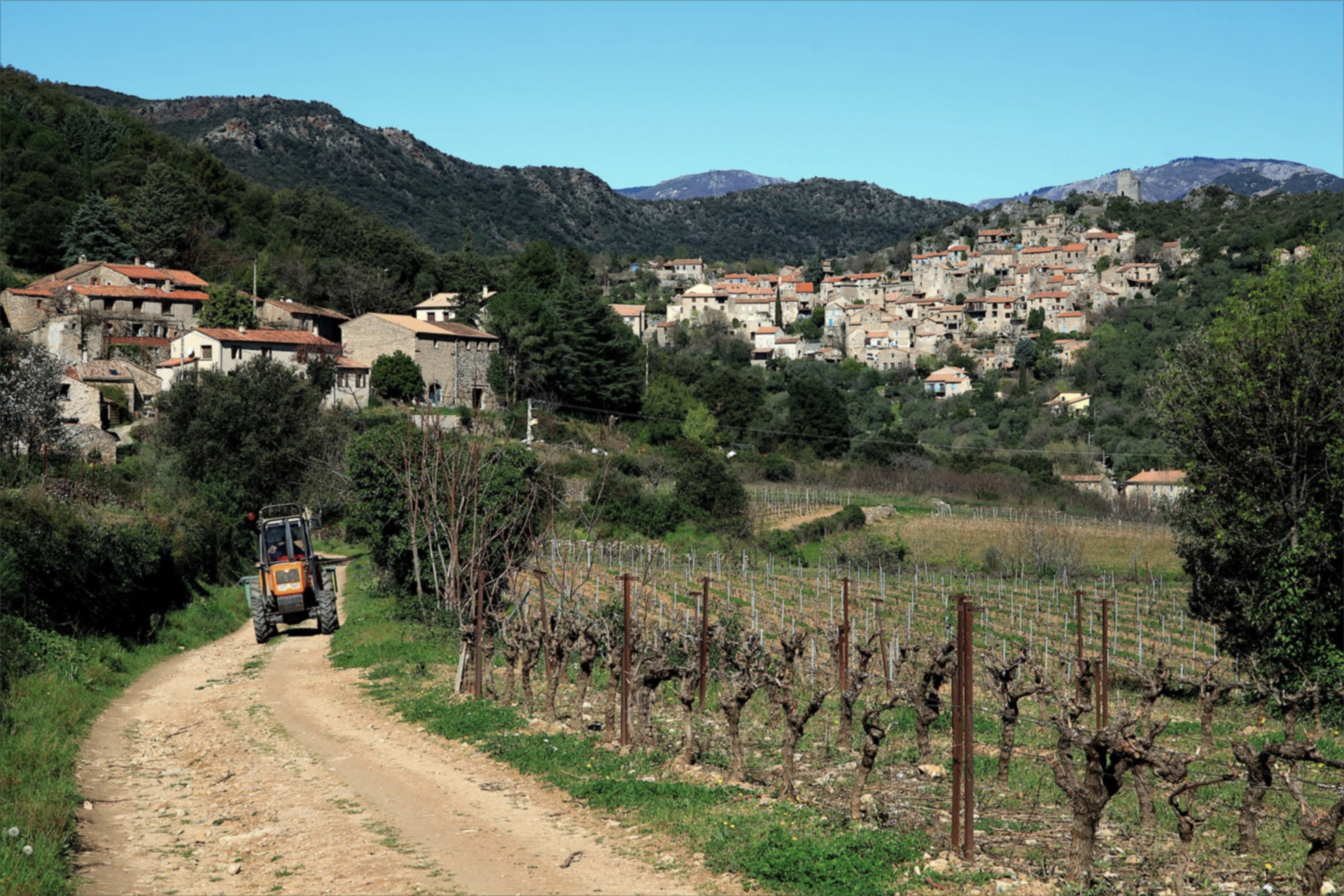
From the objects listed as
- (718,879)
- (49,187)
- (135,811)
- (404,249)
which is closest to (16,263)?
(49,187)

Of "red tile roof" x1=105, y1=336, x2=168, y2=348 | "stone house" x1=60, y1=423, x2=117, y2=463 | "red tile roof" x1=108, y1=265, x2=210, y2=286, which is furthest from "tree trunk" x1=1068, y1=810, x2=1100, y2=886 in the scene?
"red tile roof" x1=108, y1=265, x2=210, y2=286

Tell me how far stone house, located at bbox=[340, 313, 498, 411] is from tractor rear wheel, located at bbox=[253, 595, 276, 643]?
37577 mm

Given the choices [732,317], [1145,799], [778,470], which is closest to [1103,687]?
[1145,799]

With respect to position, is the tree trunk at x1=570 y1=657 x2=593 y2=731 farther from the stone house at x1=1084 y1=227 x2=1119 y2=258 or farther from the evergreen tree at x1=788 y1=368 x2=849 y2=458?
the stone house at x1=1084 y1=227 x2=1119 y2=258

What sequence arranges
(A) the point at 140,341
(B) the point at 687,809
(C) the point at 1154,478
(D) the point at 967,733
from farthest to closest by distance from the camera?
(C) the point at 1154,478
(A) the point at 140,341
(B) the point at 687,809
(D) the point at 967,733

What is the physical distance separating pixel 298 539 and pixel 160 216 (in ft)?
183

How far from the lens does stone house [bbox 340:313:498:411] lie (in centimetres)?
5975

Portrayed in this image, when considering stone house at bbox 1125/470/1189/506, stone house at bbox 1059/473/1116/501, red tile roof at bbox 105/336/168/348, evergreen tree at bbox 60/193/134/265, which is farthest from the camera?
evergreen tree at bbox 60/193/134/265

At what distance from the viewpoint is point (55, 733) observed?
41.6 ft

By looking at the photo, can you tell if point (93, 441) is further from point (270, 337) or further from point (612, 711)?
point (612, 711)

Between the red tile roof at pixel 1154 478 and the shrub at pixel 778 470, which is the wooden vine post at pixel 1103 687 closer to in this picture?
the shrub at pixel 778 470

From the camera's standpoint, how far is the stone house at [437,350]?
59750 millimetres

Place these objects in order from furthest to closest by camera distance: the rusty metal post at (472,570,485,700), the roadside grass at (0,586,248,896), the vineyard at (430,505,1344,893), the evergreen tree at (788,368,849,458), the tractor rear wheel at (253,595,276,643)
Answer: the evergreen tree at (788,368,849,458)
the tractor rear wheel at (253,595,276,643)
the rusty metal post at (472,570,485,700)
the roadside grass at (0,586,248,896)
the vineyard at (430,505,1344,893)

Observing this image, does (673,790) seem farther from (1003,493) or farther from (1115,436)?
(1115,436)
